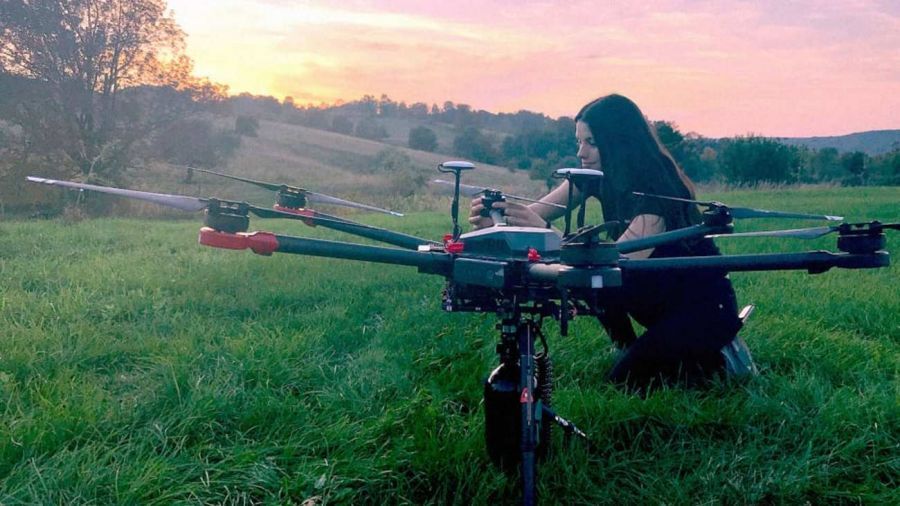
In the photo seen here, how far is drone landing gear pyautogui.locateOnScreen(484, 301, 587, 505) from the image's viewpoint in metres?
2.63

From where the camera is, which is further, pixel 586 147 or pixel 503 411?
pixel 586 147

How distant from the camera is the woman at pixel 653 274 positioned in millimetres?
4340

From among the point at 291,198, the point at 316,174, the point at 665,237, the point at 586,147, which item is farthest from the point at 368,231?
the point at 316,174

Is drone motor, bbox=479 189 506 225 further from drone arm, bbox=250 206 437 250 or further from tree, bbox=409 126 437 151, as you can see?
tree, bbox=409 126 437 151

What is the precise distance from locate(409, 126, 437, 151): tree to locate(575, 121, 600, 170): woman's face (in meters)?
60.9

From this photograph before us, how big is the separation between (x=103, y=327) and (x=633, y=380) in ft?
15.1

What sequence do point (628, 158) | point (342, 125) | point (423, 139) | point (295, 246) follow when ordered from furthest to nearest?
point (342, 125), point (423, 139), point (628, 158), point (295, 246)

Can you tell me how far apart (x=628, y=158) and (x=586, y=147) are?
310 millimetres

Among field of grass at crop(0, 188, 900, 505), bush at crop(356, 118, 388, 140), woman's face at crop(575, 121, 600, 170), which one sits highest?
bush at crop(356, 118, 388, 140)

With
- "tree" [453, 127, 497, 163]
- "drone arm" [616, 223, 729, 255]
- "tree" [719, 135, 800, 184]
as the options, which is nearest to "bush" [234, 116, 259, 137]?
"tree" [453, 127, 497, 163]

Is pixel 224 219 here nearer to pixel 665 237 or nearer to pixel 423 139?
pixel 665 237

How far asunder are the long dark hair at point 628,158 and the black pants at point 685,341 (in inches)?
23.8

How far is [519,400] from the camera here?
290 cm

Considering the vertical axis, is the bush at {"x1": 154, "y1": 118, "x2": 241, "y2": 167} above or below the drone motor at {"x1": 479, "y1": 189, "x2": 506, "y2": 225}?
above
